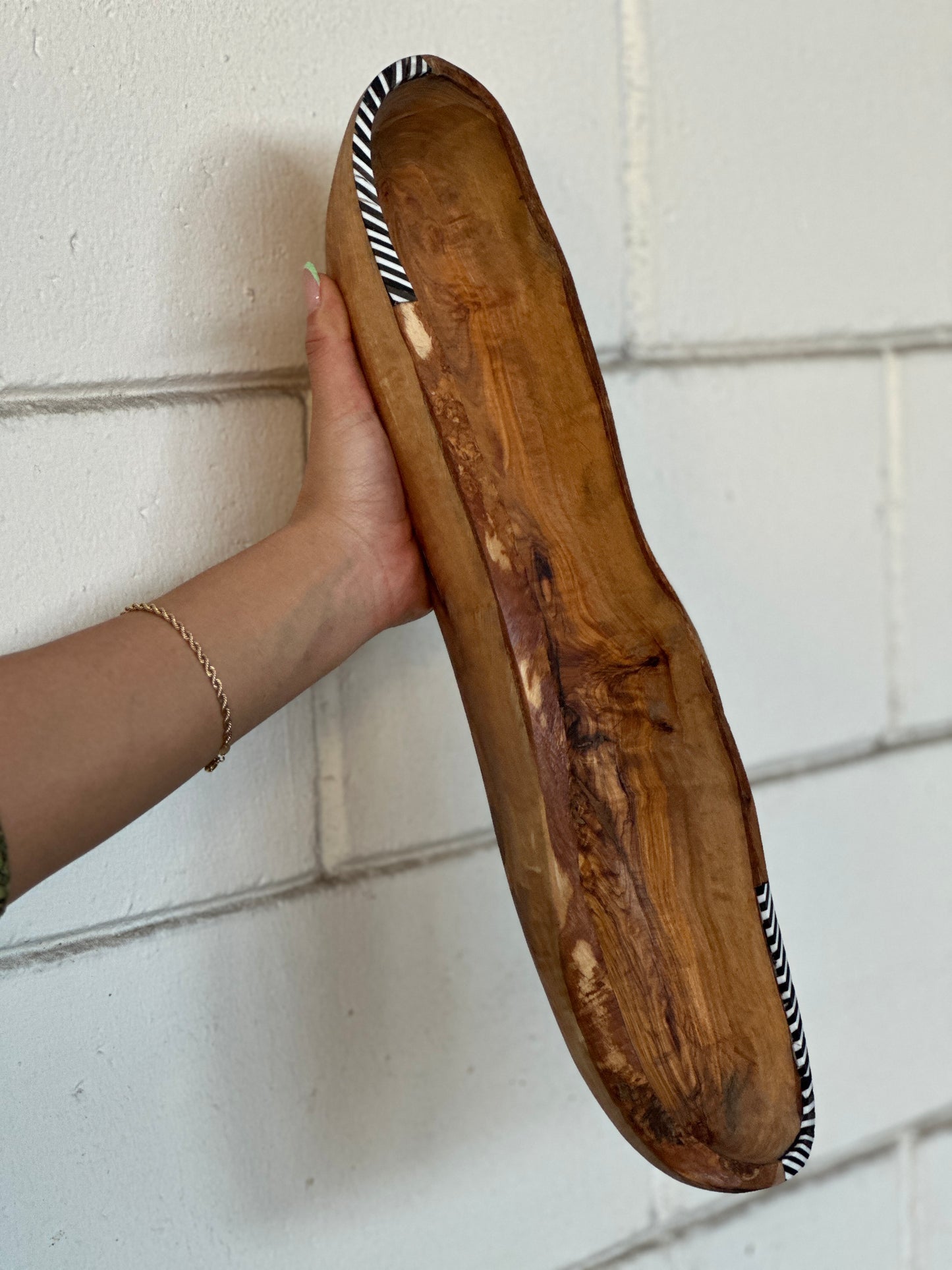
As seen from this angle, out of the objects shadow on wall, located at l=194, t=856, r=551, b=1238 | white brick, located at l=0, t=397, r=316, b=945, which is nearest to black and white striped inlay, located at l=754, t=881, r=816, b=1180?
shadow on wall, located at l=194, t=856, r=551, b=1238

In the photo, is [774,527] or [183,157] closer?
[183,157]

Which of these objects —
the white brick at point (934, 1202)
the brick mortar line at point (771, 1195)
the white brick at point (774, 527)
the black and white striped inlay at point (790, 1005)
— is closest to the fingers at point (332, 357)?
the white brick at point (774, 527)

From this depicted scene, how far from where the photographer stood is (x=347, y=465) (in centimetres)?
79

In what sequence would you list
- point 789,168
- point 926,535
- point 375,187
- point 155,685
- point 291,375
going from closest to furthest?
point 155,685
point 375,187
point 291,375
point 789,168
point 926,535

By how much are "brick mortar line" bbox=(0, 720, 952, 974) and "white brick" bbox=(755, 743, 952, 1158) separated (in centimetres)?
7

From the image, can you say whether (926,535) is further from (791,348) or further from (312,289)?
(312,289)

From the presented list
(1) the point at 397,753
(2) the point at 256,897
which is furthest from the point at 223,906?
(1) the point at 397,753

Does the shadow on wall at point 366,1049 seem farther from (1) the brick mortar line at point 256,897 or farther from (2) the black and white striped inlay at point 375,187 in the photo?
(2) the black and white striped inlay at point 375,187

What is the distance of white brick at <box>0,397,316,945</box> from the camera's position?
2.56ft

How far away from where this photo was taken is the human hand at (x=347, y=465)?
0.78m

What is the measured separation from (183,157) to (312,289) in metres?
0.14

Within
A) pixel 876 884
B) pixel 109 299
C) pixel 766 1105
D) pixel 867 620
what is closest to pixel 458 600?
pixel 109 299

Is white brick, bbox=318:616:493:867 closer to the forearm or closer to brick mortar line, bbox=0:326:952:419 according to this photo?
the forearm

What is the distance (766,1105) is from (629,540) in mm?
422
